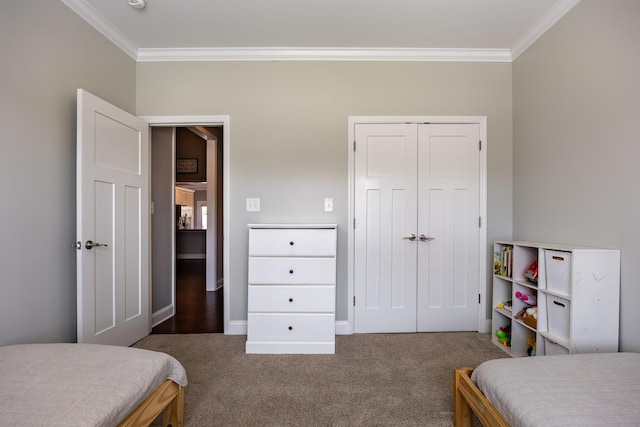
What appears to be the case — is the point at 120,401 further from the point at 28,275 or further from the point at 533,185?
the point at 533,185

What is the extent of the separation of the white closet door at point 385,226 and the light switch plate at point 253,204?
38.0 inches

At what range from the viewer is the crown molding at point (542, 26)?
215cm

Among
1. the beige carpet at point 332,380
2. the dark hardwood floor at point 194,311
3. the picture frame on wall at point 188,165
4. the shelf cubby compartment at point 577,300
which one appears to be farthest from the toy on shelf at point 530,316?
the picture frame on wall at point 188,165

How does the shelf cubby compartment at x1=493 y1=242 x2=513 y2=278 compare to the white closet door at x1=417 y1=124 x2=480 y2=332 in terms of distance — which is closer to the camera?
the shelf cubby compartment at x1=493 y1=242 x2=513 y2=278

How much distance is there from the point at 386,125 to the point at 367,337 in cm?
204

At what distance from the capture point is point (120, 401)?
1.04 m

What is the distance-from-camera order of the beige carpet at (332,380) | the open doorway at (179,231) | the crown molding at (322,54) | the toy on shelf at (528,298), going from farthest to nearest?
the open doorway at (179,231), the crown molding at (322,54), the toy on shelf at (528,298), the beige carpet at (332,380)

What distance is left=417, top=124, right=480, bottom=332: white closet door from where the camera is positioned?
9.21 feet

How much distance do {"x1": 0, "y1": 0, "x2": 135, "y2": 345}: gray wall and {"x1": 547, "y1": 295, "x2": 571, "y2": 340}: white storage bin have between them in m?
3.40

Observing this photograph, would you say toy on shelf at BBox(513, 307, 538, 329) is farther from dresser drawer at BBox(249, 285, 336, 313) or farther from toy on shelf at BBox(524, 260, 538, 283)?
dresser drawer at BBox(249, 285, 336, 313)

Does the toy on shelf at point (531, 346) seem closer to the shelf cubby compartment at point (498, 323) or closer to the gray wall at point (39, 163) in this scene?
the shelf cubby compartment at point (498, 323)

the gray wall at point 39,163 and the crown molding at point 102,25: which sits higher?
the crown molding at point 102,25

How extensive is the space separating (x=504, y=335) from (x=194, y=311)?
131 inches

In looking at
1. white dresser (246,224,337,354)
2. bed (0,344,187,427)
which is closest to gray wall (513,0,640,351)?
white dresser (246,224,337,354)
